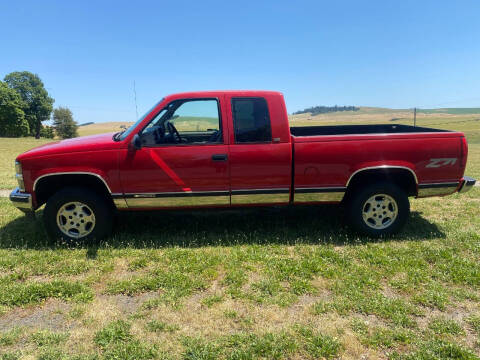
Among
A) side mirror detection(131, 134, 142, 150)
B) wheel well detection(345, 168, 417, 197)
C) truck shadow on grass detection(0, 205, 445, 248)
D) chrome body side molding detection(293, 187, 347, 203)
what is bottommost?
truck shadow on grass detection(0, 205, 445, 248)

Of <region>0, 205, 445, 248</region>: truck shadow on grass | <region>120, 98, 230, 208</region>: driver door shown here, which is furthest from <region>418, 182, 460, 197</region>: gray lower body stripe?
<region>120, 98, 230, 208</region>: driver door

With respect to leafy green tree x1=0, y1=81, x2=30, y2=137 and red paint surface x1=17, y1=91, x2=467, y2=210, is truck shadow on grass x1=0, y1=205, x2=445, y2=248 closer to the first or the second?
red paint surface x1=17, y1=91, x2=467, y2=210

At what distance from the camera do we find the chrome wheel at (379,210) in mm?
4324

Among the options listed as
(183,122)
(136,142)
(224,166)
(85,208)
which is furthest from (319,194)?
(85,208)

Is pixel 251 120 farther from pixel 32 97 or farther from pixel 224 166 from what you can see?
pixel 32 97

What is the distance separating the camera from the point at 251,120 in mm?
4102

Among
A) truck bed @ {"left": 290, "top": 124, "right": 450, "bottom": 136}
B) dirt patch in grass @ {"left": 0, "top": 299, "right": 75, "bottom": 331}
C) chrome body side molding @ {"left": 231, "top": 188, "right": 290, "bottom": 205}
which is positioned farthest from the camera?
truck bed @ {"left": 290, "top": 124, "right": 450, "bottom": 136}

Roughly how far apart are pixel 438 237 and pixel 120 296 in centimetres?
419

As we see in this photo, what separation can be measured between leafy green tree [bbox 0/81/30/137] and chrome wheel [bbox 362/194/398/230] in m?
57.0

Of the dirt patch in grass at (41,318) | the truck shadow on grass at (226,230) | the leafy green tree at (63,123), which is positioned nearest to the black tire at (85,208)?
the truck shadow on grass at (226,230)

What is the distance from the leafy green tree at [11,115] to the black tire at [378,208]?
5692cm

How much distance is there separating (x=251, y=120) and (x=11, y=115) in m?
56.3

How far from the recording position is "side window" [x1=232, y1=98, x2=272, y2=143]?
4.06 metres

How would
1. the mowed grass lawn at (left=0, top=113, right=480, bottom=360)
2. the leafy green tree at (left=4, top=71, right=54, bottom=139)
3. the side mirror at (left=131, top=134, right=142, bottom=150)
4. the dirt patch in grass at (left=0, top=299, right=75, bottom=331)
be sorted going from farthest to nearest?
the leafy green tree at (left=4, top=71, right=54, bottom=139)
the side mirror at (left=131, top=134, right=142, bottom=150)
the dirt patch in grass at (left=0, top=299, right=75, bottom=331)
the mowed grass lawn at (left=0, top=113, right=480, bottom=360)
